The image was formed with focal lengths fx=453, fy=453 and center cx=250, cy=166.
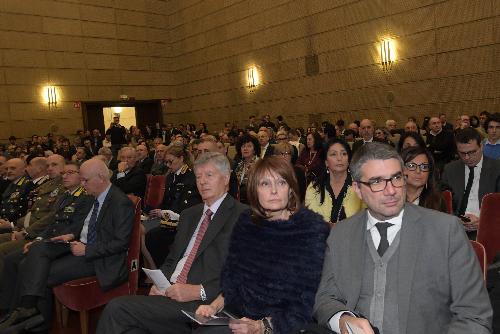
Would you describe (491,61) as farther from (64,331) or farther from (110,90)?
(110,90)

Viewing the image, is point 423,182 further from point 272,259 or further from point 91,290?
point 91,290

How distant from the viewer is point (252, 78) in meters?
14.6

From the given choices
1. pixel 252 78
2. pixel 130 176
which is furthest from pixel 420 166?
pixel 252 78

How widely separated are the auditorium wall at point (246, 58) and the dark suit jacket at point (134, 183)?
23.1 feet

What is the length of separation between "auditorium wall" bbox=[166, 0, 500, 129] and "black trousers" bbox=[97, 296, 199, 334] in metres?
8.82

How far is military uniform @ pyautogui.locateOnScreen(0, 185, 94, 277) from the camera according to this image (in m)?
3.87

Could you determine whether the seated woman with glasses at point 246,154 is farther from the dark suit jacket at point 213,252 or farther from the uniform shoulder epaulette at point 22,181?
the dark suit jacket at point 213,252

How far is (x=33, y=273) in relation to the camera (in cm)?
336

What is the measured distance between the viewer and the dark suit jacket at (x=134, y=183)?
5.95m

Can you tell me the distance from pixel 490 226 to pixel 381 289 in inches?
60.7

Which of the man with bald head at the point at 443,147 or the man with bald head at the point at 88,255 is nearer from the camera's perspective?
the man with bald head at the point at 88,255

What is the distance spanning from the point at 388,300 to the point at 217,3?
1500cm

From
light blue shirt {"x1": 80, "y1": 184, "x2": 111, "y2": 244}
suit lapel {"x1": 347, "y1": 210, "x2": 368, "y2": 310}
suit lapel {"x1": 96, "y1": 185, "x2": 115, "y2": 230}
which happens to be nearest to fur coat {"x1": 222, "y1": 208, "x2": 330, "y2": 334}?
suit lapel {"x1": 347, "y1": 210, "x2": 368, "y2": 310}

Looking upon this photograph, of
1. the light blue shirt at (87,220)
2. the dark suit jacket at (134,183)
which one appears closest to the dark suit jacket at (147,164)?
the dark suit jacket at (134,183)
